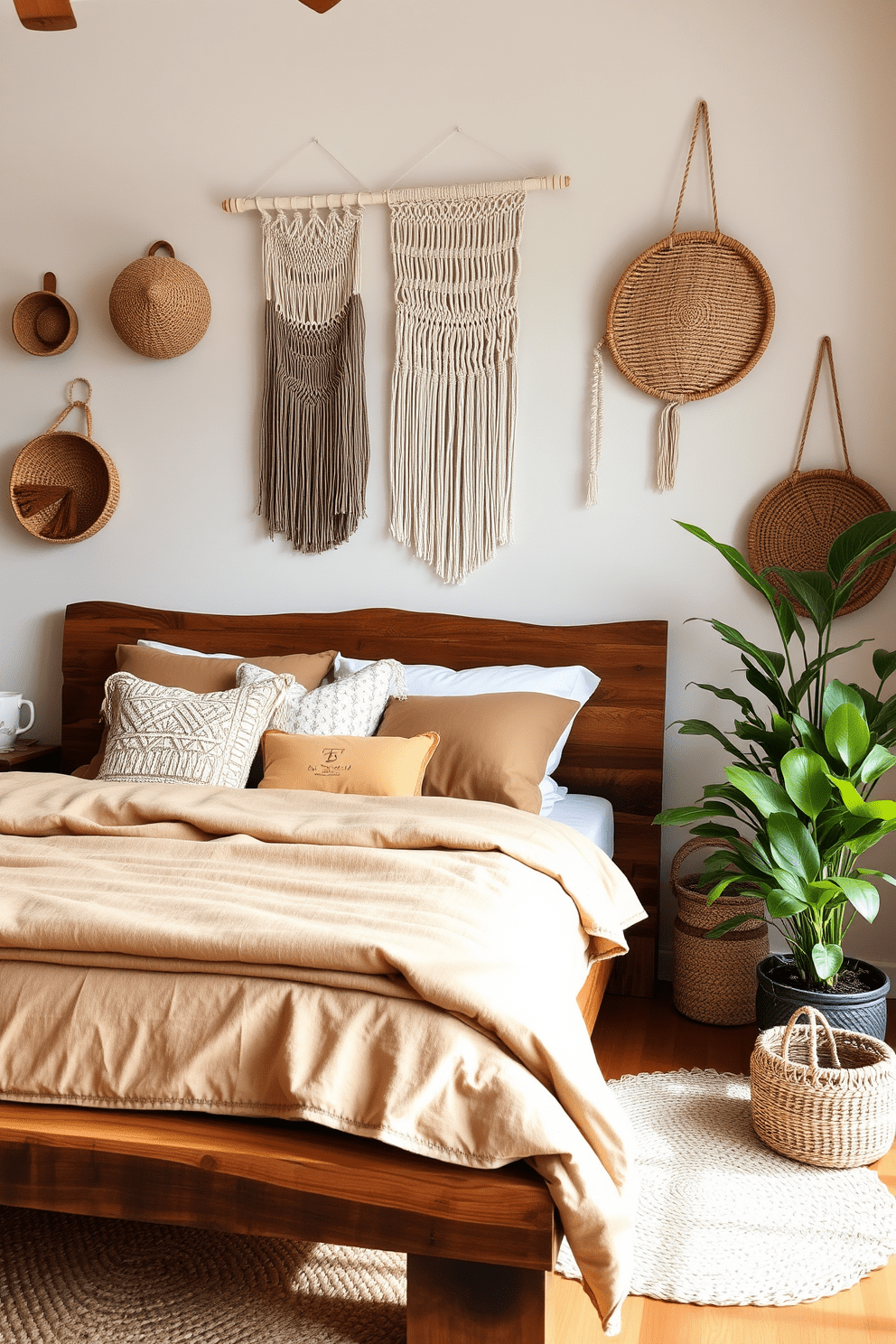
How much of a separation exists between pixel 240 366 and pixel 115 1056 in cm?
237

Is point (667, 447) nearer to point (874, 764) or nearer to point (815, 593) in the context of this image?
point (815, 593)

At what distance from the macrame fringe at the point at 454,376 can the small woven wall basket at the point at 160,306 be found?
61cm

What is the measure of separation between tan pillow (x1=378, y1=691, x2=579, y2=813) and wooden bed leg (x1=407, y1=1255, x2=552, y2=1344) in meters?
1.22

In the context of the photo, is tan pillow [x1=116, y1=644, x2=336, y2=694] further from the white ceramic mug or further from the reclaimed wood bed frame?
the reclaimed wood bed frame

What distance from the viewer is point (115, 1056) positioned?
146cm

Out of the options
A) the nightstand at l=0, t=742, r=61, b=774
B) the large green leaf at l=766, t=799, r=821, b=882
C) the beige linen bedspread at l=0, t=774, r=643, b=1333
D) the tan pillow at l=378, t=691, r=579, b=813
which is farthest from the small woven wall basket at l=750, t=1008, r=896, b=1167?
the nightstand at l=0, t=742, r=61, b=774

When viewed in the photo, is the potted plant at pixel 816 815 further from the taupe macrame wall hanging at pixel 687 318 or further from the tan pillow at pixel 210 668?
the tan pillow at pixel 210 668

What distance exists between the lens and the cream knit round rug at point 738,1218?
1.71 m

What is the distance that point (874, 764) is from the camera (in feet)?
7.37

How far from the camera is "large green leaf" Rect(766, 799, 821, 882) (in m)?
2.19

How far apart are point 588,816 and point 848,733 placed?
0.72 meters

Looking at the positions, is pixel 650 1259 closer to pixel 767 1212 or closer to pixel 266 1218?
pixel 767 1212

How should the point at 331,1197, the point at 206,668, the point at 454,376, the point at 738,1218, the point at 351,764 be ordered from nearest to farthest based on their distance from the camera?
the point at 331,1197 → the point at 738,1218 → the point at 351,764 → the point at 206,668 → the point at 454,376

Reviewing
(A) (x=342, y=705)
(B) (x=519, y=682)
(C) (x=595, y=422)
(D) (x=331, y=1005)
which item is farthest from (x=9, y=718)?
(D) (x=331, y=1005)
